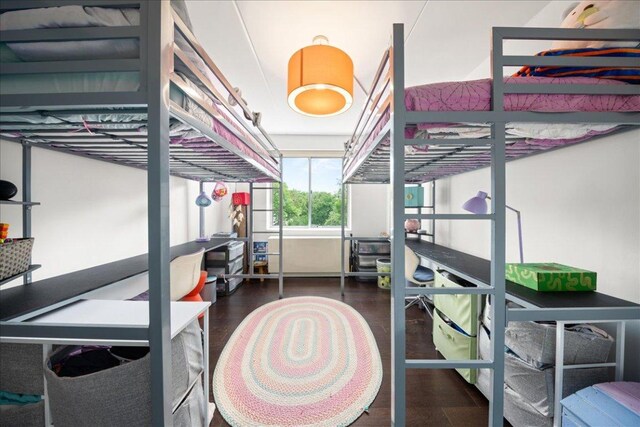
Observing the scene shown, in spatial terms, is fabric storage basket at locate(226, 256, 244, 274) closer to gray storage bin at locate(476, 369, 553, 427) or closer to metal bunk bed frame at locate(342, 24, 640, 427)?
metal bunk bed frame at locate(342, 24, 640, 427)

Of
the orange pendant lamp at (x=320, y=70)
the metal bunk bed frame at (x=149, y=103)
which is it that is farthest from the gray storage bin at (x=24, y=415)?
the orange pendant lamp at (x=320, y=70)

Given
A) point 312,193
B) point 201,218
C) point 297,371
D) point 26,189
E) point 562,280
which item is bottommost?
point 297,371

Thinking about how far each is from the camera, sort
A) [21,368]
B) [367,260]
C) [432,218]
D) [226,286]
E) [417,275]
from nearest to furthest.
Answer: [21,368] → [432,218] → [417,275] → [226,286] → [367,260]

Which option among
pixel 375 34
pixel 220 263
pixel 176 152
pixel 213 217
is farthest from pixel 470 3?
pixel 213 217

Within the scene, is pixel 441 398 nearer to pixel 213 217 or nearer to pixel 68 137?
pixel 68 137

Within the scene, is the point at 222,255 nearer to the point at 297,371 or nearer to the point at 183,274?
the point at 183,274

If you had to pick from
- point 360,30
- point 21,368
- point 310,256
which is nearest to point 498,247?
point 360,30

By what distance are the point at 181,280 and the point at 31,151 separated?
4.29ft

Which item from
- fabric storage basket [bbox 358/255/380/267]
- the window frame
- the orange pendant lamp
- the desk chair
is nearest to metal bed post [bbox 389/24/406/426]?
the orange pendant lamp

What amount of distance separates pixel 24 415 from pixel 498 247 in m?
2.18

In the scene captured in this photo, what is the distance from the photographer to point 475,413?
157 centimetres

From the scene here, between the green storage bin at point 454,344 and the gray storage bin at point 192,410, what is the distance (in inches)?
69.8

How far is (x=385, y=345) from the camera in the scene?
7.57 ft

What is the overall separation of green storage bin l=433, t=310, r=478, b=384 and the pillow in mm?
1890
